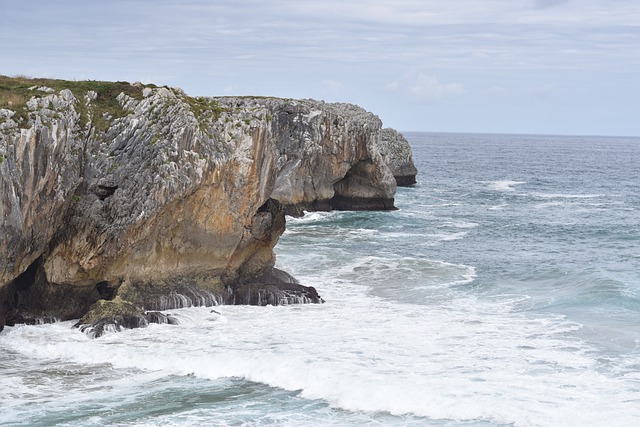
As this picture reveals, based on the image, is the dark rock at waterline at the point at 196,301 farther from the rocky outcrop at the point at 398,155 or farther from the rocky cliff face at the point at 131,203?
the rocky outcrop at the point at 398,155

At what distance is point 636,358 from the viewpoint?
26.5 metres

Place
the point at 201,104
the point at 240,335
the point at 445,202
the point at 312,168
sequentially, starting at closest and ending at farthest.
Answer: the point at 240,335 < the point at 201,104 < the point at 312,168 < the point at 445,202

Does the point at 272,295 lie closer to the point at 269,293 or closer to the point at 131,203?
the point at 269,293

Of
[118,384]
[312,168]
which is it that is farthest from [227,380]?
[312,168]

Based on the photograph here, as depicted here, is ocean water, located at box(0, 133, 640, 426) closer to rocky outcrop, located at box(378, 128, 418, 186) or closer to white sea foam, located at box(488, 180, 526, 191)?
rocky outcrop, located at box(378, 128, 418, 186)

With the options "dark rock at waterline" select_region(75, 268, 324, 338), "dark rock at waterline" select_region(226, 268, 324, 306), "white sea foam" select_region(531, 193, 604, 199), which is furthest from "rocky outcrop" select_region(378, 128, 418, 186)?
"dark rock at waterline" select_region(226, 268, 324, 306)

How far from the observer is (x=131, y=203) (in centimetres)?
3020

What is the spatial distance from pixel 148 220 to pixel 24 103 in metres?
5.71

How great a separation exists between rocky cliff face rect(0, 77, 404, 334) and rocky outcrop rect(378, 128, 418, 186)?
49738 millimetres

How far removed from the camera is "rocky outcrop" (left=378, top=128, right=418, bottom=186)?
3342 inches

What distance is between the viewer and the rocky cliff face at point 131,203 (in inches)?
1120

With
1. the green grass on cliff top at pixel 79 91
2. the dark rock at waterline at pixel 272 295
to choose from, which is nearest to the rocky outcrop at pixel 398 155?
the dark rock at waterline at pixel 272 295

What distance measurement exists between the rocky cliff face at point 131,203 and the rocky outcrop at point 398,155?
49.7m

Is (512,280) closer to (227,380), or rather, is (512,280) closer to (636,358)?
(636,358)
